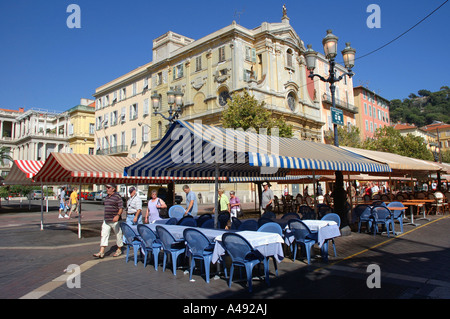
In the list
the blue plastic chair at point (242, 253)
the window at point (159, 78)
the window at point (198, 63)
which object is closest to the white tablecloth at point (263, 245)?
the blue plastic chair at point (242, 253)

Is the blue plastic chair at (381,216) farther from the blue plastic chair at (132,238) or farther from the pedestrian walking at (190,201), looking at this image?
the blue plastic chair at (132,238)

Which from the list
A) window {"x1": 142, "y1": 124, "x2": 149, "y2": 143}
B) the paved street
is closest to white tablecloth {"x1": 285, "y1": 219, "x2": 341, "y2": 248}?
the paved street

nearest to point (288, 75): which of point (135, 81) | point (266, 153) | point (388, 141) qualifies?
point (388, 141)

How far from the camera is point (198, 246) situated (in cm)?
555

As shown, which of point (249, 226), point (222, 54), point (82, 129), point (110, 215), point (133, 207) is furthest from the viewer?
point (82, 129)

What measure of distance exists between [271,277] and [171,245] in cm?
195

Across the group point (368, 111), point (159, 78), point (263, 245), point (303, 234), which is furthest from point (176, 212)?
point (368, 111)

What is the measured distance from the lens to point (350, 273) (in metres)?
5.64

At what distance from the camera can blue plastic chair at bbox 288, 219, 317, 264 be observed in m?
6.42

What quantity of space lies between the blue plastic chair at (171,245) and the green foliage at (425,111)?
4453 inches

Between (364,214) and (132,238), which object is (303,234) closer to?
(132,238)

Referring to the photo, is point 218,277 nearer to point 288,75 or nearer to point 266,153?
point 266,153

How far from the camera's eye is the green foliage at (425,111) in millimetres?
104056
